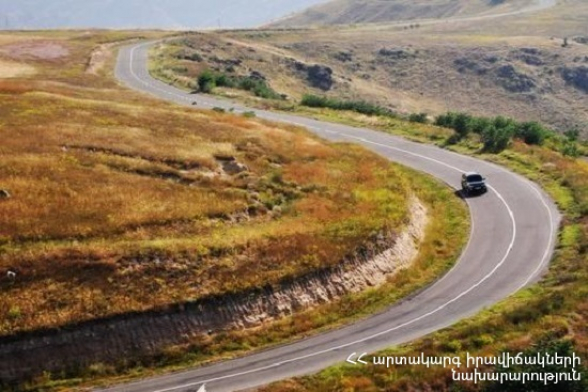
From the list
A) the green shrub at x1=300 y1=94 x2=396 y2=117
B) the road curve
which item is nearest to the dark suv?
the road curve

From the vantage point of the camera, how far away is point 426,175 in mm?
67125

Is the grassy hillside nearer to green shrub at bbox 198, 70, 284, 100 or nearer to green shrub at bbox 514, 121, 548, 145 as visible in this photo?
green shrub at bbox 198, 70, 284, 100

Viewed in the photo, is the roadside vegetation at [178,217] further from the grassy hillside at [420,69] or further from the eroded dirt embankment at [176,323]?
the grassy hillside at [420,69]

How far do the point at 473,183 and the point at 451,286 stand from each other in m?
19.0

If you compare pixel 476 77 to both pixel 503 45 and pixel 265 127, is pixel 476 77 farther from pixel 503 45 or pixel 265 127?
pixel 265 127

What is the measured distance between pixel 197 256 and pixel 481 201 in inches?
1129

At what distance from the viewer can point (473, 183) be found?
60594 mm

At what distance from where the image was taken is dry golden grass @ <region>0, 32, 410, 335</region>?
38.1 m

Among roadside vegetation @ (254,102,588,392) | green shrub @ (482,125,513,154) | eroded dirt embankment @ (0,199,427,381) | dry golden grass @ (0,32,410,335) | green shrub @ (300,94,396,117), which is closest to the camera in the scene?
roadside vegetation @ (254,102,588,392)

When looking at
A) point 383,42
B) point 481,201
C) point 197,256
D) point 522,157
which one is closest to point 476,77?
point 383,42

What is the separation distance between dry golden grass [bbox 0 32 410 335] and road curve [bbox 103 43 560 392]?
525 centimetres

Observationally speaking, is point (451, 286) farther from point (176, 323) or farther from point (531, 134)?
point (531, 134)

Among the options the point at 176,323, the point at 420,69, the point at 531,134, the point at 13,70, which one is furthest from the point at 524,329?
the point at 420,69

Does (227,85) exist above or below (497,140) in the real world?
above
